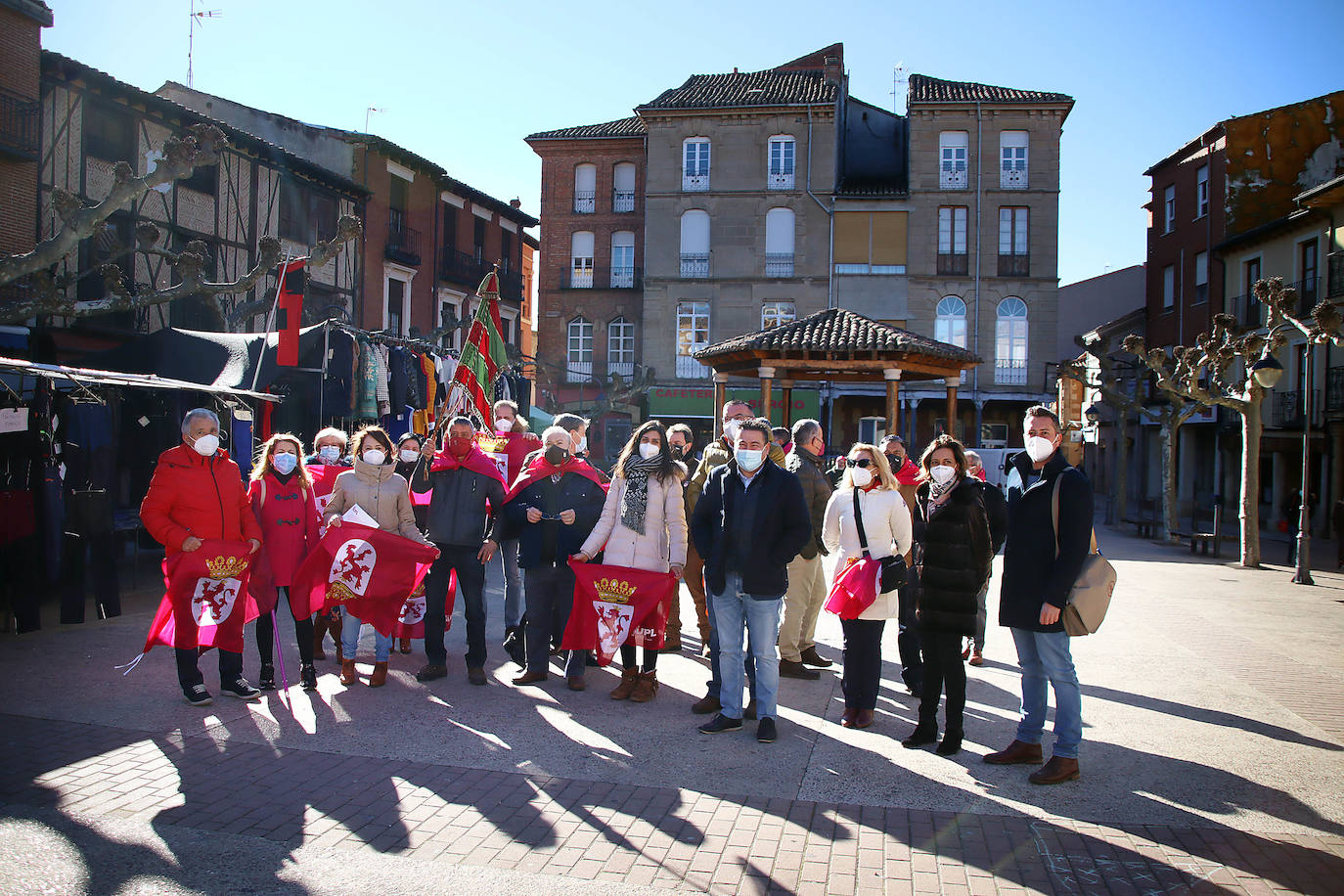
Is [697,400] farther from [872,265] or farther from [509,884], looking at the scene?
[509,884]

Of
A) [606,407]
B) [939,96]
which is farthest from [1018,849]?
[939,96]

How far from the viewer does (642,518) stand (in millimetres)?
6406

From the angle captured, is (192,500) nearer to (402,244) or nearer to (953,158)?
(402,244)

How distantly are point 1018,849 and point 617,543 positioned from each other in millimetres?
3262

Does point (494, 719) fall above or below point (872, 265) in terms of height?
below

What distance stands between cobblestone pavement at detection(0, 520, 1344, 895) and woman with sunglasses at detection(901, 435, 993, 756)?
0.94 ft

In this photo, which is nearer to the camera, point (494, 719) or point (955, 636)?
point (955, 636)

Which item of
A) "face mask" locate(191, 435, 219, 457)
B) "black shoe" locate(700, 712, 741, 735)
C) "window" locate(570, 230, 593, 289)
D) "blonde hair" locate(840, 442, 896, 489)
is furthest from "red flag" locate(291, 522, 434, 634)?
"window" locate(570, 230, 593, 289)

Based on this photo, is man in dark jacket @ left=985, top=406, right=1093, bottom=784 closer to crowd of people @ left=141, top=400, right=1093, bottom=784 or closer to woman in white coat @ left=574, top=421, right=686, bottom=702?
crowd of people @ left=141, top=400, right=1093, bottom=784

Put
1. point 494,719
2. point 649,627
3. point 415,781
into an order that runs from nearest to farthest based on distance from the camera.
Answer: point 415,781 → point 494,719 → point 649,627

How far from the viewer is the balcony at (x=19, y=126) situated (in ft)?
53.7

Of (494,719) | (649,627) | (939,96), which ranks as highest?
(939,96)

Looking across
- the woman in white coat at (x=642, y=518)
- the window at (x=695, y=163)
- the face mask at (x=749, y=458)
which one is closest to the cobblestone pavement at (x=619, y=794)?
the woman in white coat at (x=642, y=518)

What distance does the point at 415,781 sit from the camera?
4.79 meters
